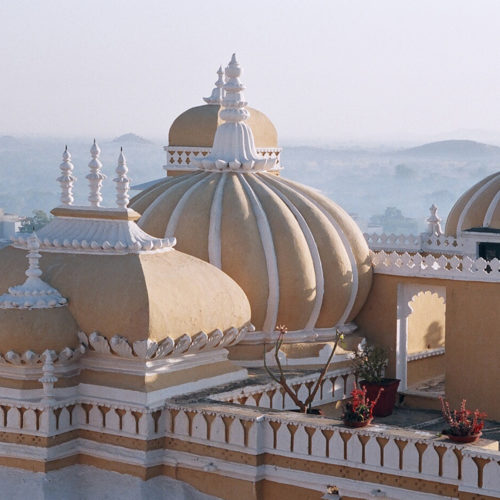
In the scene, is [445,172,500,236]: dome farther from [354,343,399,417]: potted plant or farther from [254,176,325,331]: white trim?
[254,176,325,331]: white trim

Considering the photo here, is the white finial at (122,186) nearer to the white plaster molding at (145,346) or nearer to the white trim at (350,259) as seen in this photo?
the white plaster molding at (145,346)

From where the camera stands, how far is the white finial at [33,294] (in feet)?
67.1

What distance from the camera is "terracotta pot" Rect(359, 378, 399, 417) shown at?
2456 centimetres

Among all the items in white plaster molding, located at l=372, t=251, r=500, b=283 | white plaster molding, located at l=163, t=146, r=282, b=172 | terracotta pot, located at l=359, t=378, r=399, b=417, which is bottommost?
terracotta pot, located at l=359, t=378, r=399, b=417

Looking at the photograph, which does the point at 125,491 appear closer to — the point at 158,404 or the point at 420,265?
the point at 158,404

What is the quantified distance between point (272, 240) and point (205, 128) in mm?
6345

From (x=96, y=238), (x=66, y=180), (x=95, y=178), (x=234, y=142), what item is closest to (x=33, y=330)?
(x=96, y=238)

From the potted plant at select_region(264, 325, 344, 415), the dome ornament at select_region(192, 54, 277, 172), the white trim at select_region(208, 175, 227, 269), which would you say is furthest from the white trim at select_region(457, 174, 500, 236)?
the potted plant at select_region(264, 325, 344, 415)

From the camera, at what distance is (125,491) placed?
20516 mm

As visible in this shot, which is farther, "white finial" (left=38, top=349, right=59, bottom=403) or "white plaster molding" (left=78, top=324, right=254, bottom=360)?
"white plaster molding" (left=78, top=324, right=254, bottom=360)

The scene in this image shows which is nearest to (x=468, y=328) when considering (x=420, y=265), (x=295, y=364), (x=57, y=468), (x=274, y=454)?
(x=420, y=265)

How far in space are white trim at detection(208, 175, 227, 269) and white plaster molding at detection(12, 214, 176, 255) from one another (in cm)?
193

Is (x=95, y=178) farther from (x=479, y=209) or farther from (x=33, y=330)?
(x=479, y=209)

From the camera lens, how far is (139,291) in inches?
809
